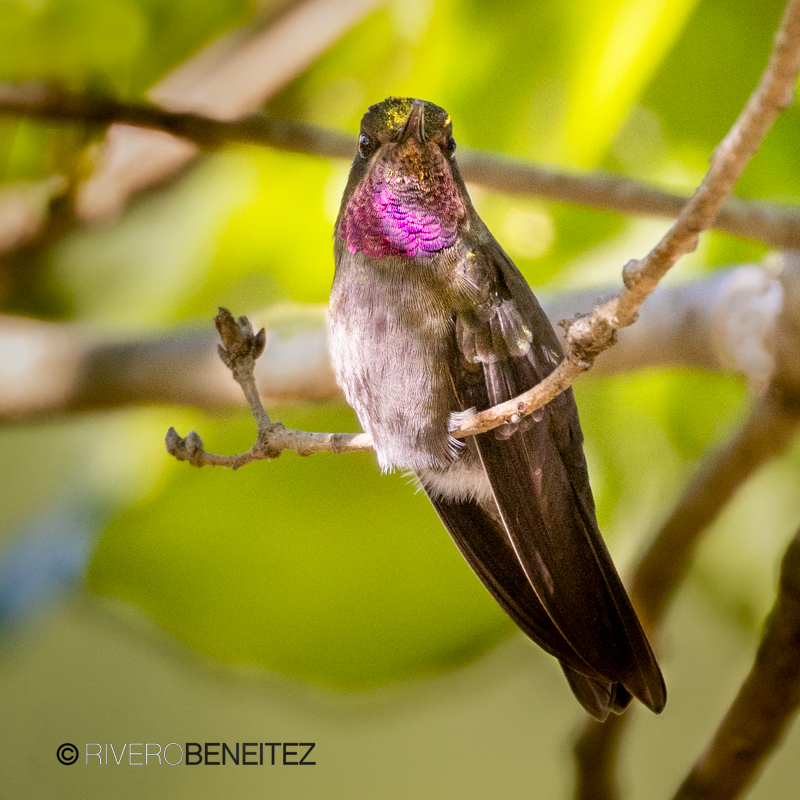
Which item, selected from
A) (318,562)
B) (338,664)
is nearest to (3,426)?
(318,562)

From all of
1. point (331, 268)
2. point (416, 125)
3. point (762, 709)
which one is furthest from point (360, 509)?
point (416, 125)

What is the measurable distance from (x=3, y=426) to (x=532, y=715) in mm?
1019

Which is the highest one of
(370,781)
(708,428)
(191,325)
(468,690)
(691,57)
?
(691,57)

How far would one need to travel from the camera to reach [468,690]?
122 centimetres

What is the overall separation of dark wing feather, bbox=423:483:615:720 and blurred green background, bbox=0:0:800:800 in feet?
0.82

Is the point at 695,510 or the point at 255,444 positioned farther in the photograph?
the point at 695,510

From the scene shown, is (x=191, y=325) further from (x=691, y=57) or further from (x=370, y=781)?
(x=691, y=57)

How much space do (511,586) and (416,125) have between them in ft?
1.65

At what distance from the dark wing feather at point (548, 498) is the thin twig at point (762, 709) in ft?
0.88

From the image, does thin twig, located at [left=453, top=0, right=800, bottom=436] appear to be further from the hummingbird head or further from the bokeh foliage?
the bokeh foliage

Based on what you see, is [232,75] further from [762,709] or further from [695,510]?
[762,709]

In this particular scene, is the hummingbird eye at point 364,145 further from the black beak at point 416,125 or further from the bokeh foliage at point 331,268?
the bokeh foliage at point 331,268

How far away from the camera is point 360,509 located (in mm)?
1330

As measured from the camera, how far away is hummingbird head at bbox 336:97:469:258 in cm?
74
